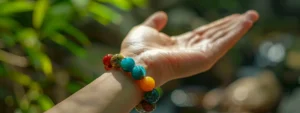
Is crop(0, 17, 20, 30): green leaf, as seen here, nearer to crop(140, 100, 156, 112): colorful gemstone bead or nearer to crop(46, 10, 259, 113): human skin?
crop(46, 10, 259, 113): human skin

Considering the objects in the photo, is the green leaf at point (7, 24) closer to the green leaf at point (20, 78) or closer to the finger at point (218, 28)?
the green leaf at point (20, 78)

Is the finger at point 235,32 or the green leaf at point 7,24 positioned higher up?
the green leaf at point 7,24

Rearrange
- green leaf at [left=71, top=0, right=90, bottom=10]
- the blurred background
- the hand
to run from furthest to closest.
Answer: the blurred background, green leaf at [left=71, top=0, right=90, bottom=10], the hand

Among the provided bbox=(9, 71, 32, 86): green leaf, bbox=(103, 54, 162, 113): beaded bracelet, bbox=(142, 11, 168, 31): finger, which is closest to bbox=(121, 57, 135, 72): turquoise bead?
bbox=(103, 54, 162, 113): beaded bracelet

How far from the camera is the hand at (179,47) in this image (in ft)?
3.74

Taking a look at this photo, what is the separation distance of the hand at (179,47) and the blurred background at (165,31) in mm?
254

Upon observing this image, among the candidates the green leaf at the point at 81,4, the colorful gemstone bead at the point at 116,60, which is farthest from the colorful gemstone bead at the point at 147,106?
the green leaf at the point at 81,4

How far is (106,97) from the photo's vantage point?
39.4 inches

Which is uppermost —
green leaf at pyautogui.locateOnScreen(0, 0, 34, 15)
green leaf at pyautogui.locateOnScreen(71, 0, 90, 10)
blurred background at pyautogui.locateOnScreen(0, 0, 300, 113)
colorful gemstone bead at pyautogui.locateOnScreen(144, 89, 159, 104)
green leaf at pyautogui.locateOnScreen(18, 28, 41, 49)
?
green leaf at pyautogui.locateOnScreen(0, 0, 34, 15)

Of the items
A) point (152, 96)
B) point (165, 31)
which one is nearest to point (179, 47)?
point (152, 96)

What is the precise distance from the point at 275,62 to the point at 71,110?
1.90 metres

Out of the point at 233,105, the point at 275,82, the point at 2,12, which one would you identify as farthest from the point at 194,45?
the point at 275,82

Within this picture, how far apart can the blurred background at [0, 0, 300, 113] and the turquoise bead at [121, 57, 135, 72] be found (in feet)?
1.33

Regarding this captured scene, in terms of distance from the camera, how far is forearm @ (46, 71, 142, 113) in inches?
38.5
